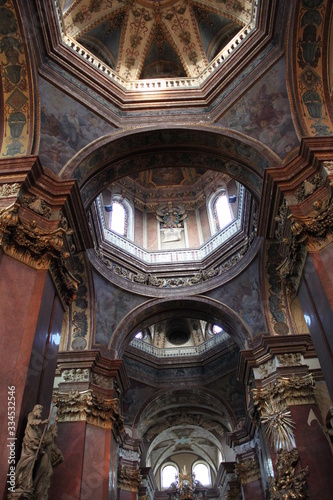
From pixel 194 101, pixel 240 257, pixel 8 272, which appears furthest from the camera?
pixel 240 257

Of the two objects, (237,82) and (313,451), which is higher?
(237,82)

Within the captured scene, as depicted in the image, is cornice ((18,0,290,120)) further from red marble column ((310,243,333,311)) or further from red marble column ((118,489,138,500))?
red marble column ((118,489,138,500))

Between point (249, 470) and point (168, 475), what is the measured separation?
46.7 feet

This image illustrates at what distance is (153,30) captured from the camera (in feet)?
48.9

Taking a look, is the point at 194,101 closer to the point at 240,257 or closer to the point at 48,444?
the point at 240,257

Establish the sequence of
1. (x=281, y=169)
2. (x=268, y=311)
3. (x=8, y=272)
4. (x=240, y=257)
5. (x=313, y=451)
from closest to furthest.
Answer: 1. (x=8, y=272)
2. (x=281, y=169)
3. (x=313, y=451)
4. (x=268, y=311)
5. (x=240, y=257)

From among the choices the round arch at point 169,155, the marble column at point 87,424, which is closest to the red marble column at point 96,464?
the marble column at point 87,424

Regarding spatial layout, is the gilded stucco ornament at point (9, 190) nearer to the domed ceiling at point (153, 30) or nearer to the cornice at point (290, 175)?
the cornice at point (290, 175)

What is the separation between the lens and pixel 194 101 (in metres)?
11.6

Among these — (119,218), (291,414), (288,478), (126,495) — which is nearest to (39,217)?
(291,414)

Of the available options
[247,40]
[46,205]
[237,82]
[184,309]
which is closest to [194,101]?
[237,82]

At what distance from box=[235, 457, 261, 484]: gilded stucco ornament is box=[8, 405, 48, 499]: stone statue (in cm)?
1340

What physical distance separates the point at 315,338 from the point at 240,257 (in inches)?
287

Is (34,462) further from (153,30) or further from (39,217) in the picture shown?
(153,30)
